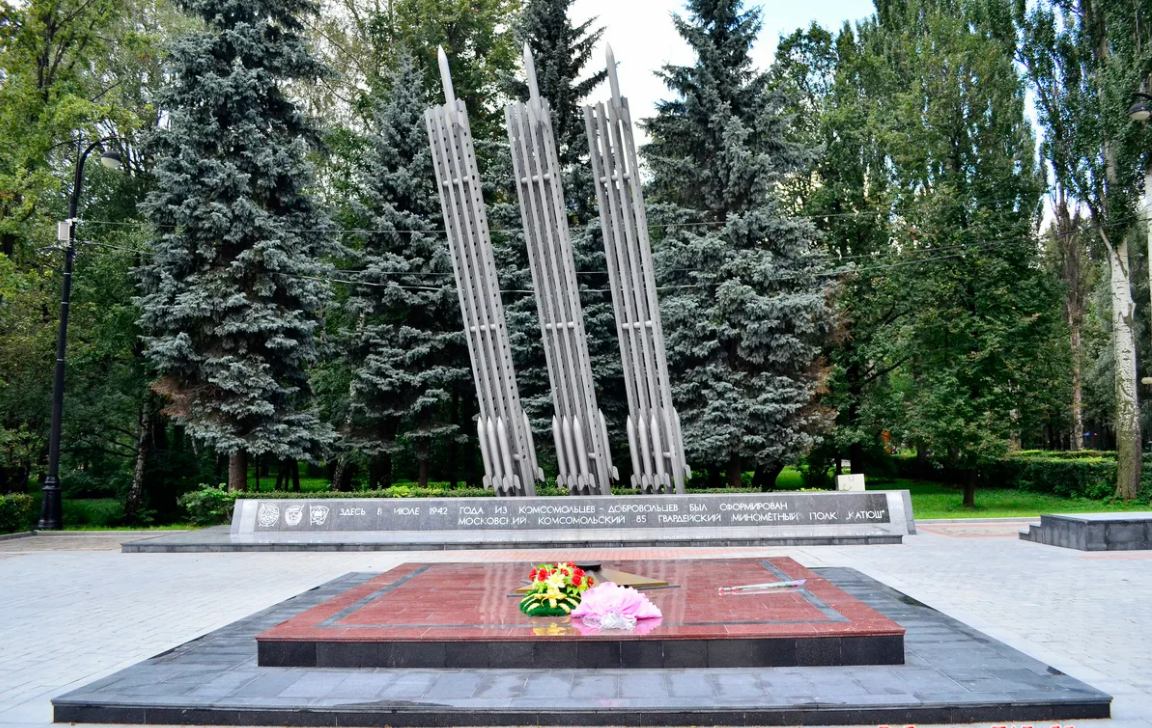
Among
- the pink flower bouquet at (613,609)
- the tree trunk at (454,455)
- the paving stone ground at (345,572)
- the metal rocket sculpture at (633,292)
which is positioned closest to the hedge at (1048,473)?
the paving stone ground at (345,572)

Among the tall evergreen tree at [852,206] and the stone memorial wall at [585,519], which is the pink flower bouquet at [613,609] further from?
the tall evergreen tree at [852,206]

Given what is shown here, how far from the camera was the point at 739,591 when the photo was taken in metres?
8.28

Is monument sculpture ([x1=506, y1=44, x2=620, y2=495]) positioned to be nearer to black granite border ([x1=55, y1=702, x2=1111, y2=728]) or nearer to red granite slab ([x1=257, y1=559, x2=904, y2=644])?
red granite slab ([x1=257, y1=559, x2=904, y2=644])

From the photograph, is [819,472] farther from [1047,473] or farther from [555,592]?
[555,592]

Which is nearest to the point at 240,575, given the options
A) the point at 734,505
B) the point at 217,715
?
the point at 217,715

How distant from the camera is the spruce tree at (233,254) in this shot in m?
Answer: 19.6

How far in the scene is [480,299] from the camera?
55.0 feet

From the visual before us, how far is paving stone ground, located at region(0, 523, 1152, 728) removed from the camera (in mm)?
6844

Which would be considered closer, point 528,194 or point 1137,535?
point 1137,535

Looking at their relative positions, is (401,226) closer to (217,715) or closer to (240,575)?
(240,575)

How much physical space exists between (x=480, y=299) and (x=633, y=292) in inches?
114

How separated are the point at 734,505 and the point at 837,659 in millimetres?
9108

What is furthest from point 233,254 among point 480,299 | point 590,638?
point 590,638

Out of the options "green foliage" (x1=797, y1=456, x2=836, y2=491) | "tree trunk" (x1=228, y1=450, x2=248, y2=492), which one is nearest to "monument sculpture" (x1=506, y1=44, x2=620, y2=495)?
"tree trunk" (x1=228, y1=450, x2=248, y2=492)
